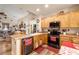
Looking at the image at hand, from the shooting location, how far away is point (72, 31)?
203cm

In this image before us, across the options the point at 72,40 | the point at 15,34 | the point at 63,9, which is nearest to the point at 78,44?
the point at 72,40

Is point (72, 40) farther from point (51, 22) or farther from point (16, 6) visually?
point (16, 6)

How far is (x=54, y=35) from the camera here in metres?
2.09

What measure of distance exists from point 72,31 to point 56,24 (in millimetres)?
334

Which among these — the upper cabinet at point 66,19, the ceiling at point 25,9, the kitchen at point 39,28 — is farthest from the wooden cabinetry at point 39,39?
the ceiling at point 25,9

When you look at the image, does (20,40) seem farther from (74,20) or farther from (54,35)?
(74,20)

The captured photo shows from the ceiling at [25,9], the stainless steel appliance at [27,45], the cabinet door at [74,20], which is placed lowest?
the stainless steel appliance at [27,45]

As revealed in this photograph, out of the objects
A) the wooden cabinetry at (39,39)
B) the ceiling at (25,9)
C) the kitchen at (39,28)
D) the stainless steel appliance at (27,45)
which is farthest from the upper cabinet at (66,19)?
the stainless steel appliance at (27,45)

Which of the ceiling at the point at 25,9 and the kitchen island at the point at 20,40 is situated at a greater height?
the ceiling at the point at 25,9

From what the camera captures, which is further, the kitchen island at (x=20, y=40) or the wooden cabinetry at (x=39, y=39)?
the wooden cabinetry at (x=39, y=39)

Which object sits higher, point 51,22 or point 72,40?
point 51,22

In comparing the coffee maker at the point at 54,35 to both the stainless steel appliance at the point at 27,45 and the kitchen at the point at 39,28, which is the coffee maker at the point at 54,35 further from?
the stainless steel appliance at the point at 27,45

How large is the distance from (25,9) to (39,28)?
1.49ft

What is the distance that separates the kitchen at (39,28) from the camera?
1.97m
